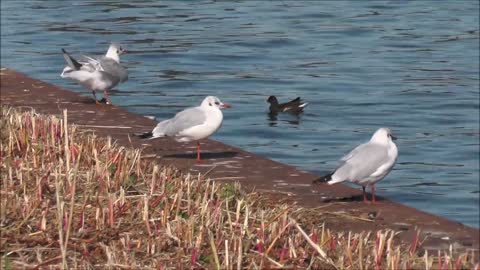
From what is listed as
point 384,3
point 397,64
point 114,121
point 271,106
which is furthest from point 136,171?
point 384,3

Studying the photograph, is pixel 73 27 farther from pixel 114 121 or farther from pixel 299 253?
pixel 299 253

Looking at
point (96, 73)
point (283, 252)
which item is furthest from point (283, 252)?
point (96, 73)

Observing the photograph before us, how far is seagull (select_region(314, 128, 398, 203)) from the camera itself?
10.2 metres

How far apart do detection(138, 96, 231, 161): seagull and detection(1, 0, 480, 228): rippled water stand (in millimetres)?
2694

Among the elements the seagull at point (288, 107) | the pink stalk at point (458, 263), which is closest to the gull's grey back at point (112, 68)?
the seagull at point (288, 107)

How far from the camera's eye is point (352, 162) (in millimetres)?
10406

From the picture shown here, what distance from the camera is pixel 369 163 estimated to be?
10406 millimetres

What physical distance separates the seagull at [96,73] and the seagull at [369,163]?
528 cm

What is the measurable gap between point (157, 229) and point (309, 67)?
1524cm

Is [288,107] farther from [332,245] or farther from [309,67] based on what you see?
[332,245]

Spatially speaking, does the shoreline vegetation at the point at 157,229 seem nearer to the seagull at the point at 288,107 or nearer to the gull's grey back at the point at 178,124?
the gull's grey back at the point at 178,124

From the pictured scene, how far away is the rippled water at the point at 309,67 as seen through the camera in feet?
52.9

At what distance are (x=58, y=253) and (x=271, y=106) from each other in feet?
38.9

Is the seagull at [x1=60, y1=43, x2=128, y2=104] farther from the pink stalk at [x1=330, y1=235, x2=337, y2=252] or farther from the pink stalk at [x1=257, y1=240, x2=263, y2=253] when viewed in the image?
the pink stalk at [x1=257, y1=240, x2=263, y2=253]
